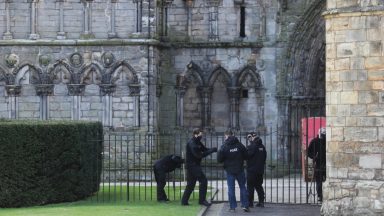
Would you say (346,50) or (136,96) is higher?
(346,50)

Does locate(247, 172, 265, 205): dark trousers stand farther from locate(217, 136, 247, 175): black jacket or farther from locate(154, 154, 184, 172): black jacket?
locate(154, 154, 184, 172): black jacket

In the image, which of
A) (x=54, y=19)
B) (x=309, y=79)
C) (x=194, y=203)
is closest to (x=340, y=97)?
(x=194, y=203)

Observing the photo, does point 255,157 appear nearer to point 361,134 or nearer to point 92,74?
point 361,134

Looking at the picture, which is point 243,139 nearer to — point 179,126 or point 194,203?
point 179,126

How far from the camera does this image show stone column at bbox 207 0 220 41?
33750 millimetres

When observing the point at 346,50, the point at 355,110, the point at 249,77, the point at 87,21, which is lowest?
the point at 355,110

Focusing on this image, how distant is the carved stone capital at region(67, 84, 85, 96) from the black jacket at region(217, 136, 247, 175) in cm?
1086

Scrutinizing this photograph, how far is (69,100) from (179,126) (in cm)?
362

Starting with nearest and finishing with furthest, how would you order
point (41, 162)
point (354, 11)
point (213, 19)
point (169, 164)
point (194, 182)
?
1. point (354, 11)
2. point (41, 162)
3. point (194, 182)
4. point (169, 164)
5. point (213, 19)

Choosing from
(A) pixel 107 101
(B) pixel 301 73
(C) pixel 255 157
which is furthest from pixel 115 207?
(B) pixel 301 73

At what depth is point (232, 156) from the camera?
76.2 ft

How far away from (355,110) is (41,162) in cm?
740

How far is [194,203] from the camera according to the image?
80.8 feet

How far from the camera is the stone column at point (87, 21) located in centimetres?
3319
